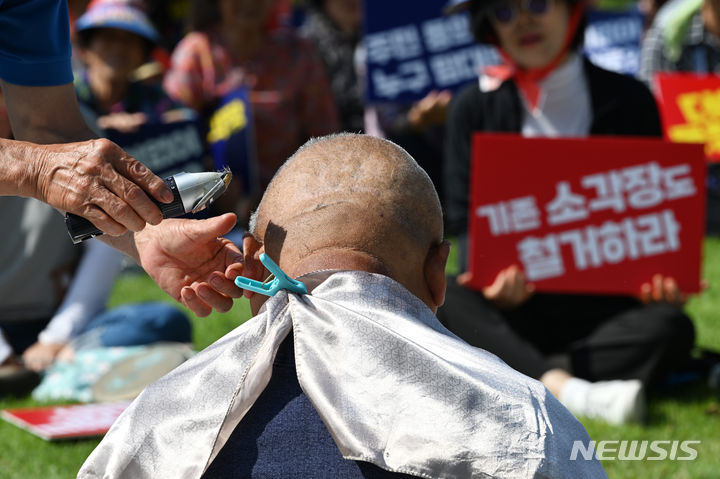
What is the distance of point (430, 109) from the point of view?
6785 millimetres

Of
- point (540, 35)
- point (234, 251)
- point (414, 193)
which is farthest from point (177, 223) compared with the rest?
point (540, 35)

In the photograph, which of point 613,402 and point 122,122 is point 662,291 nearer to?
point 613,402

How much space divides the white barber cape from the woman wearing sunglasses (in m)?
2.46

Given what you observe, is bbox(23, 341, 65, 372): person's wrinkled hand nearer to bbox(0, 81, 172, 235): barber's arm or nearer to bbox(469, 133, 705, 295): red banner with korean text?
bbox(469, 133, 705, 295): red banner with korean text

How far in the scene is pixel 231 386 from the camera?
1.55 metres

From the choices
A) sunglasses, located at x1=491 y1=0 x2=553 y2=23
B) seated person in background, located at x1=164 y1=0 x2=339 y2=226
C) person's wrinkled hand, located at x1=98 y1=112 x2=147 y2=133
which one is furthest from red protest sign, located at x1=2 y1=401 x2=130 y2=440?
seated person in background, located at x1=164 y1=0 x2=339 y2=226

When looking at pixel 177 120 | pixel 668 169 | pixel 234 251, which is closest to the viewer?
pixel 234 251

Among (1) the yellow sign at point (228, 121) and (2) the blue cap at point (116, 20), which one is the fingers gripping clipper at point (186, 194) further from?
(2) the blue cap at point (116, 20)

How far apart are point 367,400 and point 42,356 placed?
3.41 metres

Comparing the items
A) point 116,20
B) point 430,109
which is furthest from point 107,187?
point 430,109

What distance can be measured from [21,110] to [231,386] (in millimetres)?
1236

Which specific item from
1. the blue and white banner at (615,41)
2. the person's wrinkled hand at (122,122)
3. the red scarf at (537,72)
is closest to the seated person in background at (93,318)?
the person's wrinkled hand at (122,122)

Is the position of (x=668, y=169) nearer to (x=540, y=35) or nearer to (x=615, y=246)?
(x=615, y=246)

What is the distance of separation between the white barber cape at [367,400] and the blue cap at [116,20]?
4.73 metres
